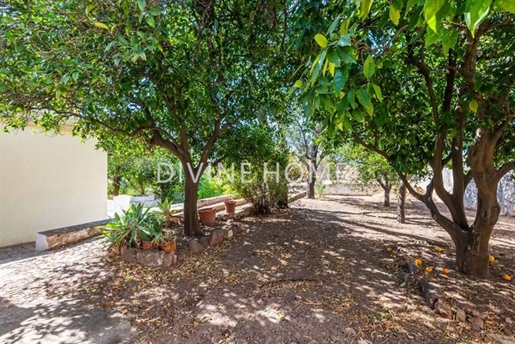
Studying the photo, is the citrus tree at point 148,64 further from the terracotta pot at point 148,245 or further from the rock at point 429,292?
the rock at point 429,292

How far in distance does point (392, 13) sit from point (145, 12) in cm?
197

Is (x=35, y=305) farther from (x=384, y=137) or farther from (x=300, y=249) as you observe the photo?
(x=384, y=137)

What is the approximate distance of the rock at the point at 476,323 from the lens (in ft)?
8.45

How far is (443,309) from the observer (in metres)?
2.76

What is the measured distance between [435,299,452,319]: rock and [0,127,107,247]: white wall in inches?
325

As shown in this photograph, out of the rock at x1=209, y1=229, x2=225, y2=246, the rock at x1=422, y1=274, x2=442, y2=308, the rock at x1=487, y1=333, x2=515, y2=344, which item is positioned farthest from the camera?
the rock at x1=209, y1=229, x2=225, y2=246

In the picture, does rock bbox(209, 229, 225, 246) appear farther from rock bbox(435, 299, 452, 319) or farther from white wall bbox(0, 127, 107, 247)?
white wall bbox(0, 127, 107, 247)

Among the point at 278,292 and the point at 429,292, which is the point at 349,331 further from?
the point at 429,292

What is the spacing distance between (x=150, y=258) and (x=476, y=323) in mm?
4071

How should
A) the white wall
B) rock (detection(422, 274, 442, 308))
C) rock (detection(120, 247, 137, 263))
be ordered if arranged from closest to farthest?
rock (detection(422, 274, 442, 308)) < rock (detection(120, 247, 137, 263)) < the white wall

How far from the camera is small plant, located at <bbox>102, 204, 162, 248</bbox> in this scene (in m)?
4.41

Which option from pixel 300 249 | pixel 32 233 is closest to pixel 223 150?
pixel 300 249

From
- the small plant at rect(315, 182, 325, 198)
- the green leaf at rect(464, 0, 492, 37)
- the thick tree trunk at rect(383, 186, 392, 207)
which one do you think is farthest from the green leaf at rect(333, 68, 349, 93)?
the small plant at rect(315, 182, 325, 198)

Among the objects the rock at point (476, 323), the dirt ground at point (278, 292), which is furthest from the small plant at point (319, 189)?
the rock at point (476, 323)
